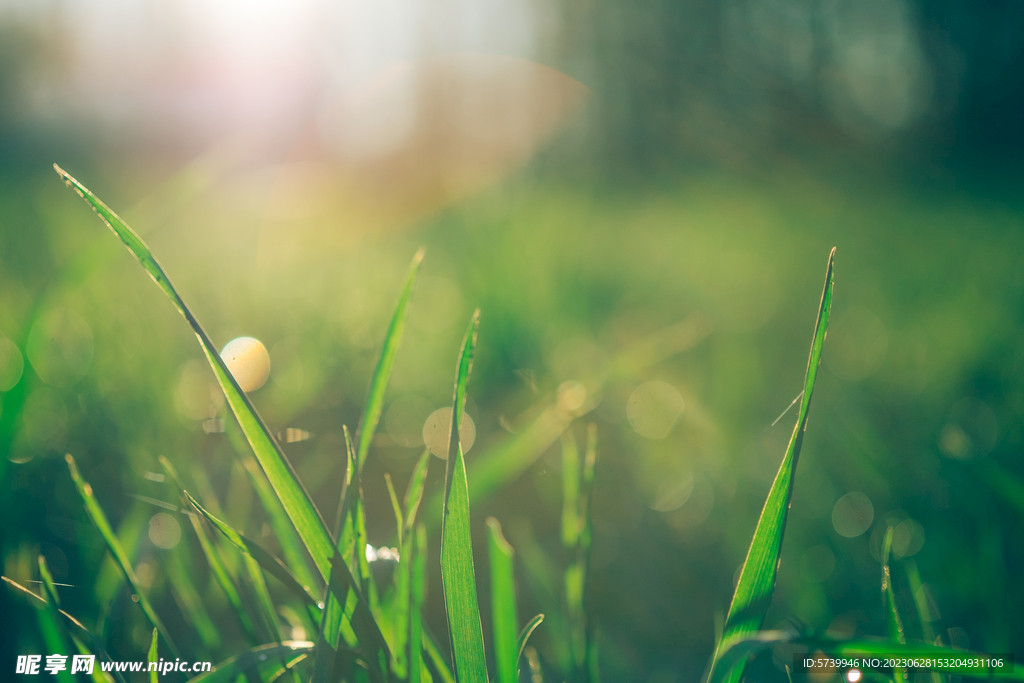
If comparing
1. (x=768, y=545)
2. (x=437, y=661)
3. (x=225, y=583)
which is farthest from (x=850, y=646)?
(x=225, y=583)

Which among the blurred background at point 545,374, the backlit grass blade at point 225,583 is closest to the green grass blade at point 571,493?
the blurred background at point 545,374

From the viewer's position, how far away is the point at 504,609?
0.27 meters

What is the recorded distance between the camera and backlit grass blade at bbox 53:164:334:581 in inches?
9.5

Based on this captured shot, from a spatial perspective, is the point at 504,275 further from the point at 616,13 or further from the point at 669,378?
the point at 616,13

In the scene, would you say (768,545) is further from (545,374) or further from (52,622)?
(545,374)

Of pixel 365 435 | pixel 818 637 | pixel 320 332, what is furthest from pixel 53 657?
pixel 320 332

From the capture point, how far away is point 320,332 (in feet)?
3.00

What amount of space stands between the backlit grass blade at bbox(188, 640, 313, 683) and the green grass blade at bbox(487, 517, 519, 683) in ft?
0.28

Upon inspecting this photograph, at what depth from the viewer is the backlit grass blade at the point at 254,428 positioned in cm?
A: 24

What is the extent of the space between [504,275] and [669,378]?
0.33 meters

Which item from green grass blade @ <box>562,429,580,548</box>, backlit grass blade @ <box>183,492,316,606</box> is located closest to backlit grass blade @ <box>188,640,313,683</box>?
backlit grass blade @ <box>183,492,316,606</box>

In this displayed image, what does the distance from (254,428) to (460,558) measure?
102 mm

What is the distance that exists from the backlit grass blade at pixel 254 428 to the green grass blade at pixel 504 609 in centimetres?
7

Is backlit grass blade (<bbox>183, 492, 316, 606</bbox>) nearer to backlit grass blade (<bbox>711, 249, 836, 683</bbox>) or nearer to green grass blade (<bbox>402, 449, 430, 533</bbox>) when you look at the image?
green grass blade (<bbox>402, 449, 430, 533</bbox>)
